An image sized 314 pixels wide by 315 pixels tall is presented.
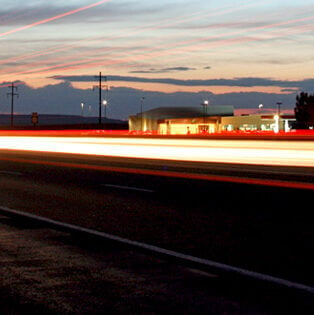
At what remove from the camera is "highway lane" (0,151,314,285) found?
936 centimetres

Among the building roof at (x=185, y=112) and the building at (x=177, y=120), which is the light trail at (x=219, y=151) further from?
the building roof at (x=185, y=112)

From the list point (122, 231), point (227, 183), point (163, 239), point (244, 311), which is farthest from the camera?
point (227, 183)

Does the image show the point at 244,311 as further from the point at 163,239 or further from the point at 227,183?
the point at 227,183

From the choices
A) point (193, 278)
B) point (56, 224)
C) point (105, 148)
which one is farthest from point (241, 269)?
point (105, 148)

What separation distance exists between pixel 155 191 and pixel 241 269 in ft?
32.2

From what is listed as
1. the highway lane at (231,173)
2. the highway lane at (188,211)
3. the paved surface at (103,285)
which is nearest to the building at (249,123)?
the highway lane at (231,173)

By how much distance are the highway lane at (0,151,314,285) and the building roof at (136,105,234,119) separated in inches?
4375

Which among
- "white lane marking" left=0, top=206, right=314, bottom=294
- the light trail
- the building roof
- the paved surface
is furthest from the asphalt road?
the building roof

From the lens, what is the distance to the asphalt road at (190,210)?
30.7ft

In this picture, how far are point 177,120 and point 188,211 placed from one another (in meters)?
115

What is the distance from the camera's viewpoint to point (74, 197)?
16703 mm

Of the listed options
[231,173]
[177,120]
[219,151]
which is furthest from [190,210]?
[177,120]

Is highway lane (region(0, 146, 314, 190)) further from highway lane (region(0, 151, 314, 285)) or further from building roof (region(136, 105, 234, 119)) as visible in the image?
building roof (region(136, 105, 234, 119))

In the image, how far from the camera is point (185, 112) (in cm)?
13988
